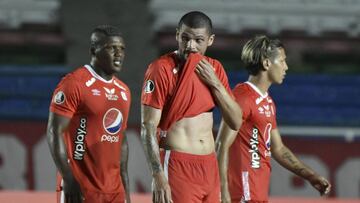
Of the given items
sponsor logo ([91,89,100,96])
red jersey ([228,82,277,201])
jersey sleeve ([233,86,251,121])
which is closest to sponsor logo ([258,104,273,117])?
red jersey ([228,82,277,201])

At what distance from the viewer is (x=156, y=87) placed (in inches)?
200

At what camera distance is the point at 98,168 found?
18.5 feet

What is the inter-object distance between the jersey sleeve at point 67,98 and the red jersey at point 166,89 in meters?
0.61

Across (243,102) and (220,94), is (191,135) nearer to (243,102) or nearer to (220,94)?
(220,94)

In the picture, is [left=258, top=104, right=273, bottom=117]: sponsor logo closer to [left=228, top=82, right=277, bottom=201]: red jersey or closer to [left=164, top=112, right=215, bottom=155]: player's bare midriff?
[left=228, top=82, right=277, bottom=201]: red jersey

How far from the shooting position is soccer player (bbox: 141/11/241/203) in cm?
508

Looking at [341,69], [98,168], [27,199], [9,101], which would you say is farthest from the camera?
[341,69]

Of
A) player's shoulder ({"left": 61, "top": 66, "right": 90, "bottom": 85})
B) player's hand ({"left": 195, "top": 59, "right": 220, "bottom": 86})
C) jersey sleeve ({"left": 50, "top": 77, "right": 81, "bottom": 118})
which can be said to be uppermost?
player's hand ({"left": 195, "top": 59, "right": 220, "bottom": 86})

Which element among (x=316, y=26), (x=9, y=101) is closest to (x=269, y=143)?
(x=9, y=101)

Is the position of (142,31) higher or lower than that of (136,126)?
higher

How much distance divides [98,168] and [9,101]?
8.18 m

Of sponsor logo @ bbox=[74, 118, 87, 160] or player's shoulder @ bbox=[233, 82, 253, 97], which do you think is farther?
player's shoulder @ bbox=[233, 82, 253, 97]

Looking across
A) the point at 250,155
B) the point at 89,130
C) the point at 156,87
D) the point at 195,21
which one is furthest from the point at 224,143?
the point at 195,21

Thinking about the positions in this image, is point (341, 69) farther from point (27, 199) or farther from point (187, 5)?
point (27, 199)
